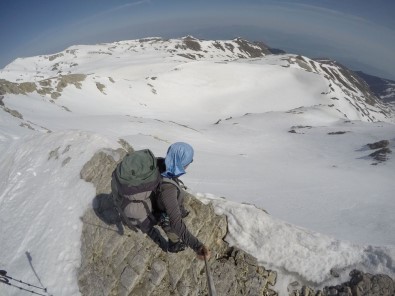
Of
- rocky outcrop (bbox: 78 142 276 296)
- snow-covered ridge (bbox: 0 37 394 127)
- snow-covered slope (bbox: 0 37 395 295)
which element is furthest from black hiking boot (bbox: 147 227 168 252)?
snow-covered ridge (bbox: 0 37 394 127)

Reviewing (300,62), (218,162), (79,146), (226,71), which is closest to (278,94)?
(226,71)

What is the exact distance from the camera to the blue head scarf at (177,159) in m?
5.99

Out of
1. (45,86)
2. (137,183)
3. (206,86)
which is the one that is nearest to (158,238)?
(137,183)

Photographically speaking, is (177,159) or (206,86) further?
(206,86)

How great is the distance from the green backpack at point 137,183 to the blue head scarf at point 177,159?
240 millimetres

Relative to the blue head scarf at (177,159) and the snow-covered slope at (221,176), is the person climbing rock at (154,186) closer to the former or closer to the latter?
the blue head scarf at (177,159)

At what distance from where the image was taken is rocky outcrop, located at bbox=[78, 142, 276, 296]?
26.7ft

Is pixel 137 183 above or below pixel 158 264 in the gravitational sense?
above

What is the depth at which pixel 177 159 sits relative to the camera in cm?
602

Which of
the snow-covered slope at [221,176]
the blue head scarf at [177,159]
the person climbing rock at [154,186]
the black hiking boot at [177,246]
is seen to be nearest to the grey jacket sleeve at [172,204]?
the person climbing rock at [154,186]

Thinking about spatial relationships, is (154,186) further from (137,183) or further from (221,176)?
(221,176)

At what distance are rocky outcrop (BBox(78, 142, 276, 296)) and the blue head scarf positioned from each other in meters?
2.70

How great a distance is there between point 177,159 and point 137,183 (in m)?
→ 0.88

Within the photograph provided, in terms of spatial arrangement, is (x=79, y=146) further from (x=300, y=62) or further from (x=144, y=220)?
(x=300, y=62)
